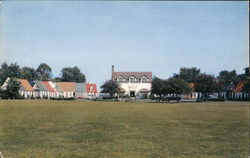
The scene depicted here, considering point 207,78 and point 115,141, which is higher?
point 207,78

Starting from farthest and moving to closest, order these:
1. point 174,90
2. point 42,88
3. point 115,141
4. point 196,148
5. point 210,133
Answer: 1. point 42,88
2. point 174,90
3. point 210,133
4. point 115,141
5. point 196,148

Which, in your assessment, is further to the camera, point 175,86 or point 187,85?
point 187,85

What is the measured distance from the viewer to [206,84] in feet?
287

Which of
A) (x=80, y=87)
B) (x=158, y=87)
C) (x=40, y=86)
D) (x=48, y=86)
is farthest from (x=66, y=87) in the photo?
(x=158, y=87)

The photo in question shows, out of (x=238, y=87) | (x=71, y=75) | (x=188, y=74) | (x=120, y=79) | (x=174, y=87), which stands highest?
(x=188, y=74)

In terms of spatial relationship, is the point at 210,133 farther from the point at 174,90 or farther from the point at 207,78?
the point at 207,78

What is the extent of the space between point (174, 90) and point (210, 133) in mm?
66184

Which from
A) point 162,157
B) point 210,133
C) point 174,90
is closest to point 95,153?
point 162,157

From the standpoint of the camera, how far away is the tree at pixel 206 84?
8719 centimetres

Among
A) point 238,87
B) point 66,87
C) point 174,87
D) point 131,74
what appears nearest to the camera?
point 174,87

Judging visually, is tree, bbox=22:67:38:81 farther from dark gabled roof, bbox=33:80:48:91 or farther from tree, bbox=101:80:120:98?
tree, bbox=101:80:120:98

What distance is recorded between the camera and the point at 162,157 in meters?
10.6

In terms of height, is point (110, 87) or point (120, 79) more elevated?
point (120, 79)

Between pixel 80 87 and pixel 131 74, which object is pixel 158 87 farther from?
pixel 80 87
